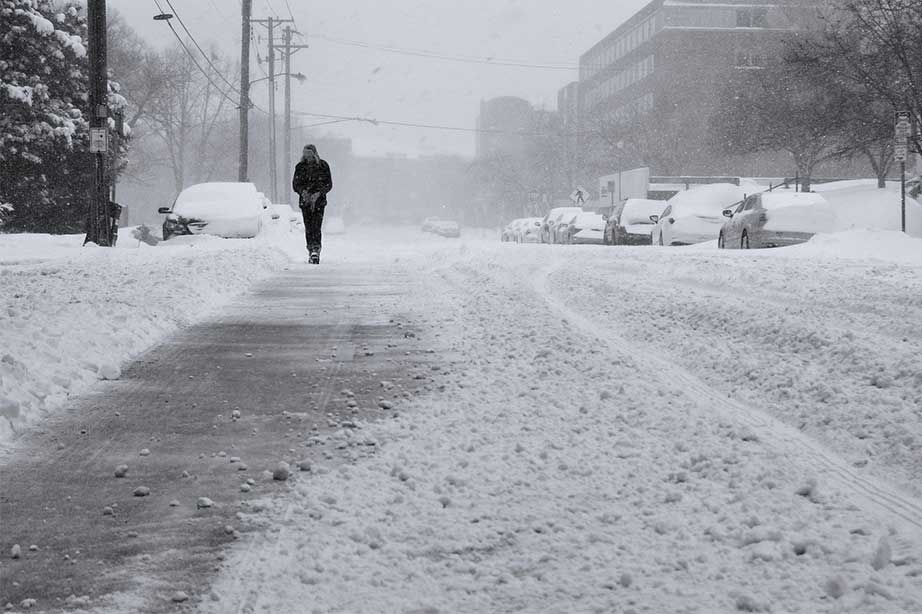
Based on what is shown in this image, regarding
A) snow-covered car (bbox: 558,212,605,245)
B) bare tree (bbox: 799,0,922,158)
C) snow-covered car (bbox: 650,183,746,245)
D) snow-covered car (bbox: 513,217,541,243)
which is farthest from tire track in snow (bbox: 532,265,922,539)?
snow-covered car (bbox: 513,217,541,243)

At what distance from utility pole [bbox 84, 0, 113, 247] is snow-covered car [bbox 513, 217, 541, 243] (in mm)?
25109

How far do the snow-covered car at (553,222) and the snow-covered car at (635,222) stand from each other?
684cm

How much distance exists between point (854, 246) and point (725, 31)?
233 ft

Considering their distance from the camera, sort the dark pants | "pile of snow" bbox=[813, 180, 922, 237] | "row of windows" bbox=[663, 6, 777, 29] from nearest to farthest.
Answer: the dark pants
"pile of snow" bbox=[813, 180, 922, 237]
"row of windows" bbox=[663, 6, 777, 29]

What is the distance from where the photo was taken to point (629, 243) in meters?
28.6

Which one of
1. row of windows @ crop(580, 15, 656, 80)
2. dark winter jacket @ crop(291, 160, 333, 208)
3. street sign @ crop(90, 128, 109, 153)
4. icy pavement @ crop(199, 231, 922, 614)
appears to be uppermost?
row of windows @ crop(580, 15, 656, 80)

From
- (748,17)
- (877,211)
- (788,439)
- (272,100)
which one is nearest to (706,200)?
(877,211)

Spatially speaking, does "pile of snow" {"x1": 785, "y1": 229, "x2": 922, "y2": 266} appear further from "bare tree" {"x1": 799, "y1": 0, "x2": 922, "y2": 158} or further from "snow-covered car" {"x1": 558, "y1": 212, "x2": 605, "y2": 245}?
"snow-covered car" {"x1": 558, "y1": 212, "x2": 605, "y2": 245}

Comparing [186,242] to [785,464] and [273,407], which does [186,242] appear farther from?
[785,464]

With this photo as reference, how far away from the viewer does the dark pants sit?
53.4 ft

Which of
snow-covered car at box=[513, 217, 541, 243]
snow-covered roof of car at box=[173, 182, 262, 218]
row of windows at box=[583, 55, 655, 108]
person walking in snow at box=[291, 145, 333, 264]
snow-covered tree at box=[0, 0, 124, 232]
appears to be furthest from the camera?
row of windows at box=[583, 55, 655, 108]

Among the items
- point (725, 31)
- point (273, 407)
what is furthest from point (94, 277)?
point (725, 31)

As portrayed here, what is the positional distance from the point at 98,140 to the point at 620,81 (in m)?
82.6

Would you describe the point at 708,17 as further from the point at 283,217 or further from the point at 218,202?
the point at 218,202
